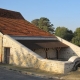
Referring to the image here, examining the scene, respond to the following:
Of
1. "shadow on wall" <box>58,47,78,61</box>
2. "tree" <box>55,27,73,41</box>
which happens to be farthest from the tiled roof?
"tree" <box>55,27,73,41</box>

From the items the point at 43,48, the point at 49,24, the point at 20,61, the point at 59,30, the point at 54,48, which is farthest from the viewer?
the point at 49,24

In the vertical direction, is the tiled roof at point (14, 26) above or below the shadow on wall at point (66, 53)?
above

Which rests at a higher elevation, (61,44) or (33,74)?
(61,44)

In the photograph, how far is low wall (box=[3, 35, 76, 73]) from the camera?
16.2 metres

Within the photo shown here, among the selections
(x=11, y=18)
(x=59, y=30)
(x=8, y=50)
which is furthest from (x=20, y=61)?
(x=59, y=30)

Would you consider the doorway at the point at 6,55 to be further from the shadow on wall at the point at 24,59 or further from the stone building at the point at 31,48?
the shadow on wall at the point at 24,59

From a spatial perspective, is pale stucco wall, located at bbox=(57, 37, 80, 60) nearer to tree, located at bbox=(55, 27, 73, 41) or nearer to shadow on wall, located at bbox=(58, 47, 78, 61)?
shadow on wall, located at bbox=(58, 47, 78, 61)

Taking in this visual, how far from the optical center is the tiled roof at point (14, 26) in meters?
23.6

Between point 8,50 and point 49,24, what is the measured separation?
131 feet

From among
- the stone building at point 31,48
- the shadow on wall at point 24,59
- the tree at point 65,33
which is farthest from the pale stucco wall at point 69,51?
the tree at point 65,33

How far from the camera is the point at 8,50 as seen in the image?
71.0 feet

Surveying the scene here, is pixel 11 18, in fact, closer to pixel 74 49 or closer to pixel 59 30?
pixel 74 49

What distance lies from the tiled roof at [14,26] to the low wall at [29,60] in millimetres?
2354

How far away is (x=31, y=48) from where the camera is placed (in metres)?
21.5
